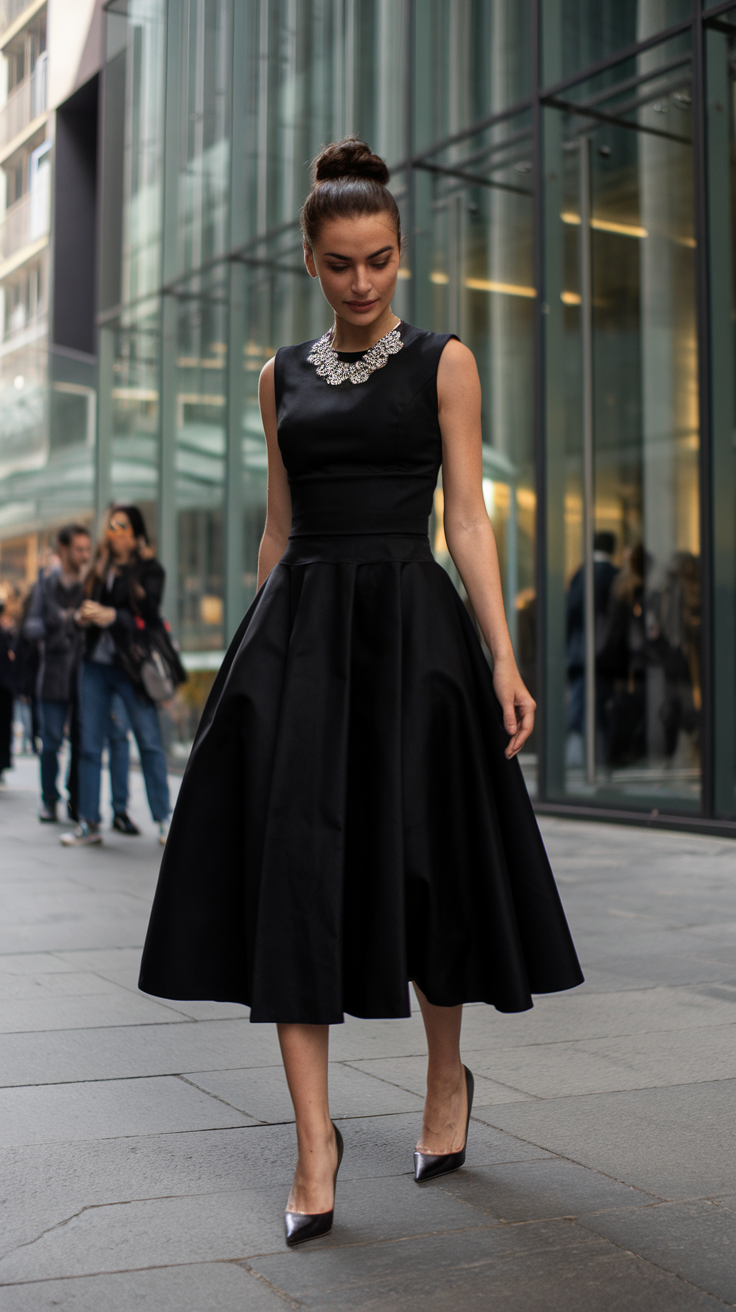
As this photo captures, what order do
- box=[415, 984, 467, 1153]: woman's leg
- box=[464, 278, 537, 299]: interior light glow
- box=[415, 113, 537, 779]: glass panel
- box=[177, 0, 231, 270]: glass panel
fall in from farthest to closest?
box=[177, 0, 231, 270]: glass panel → box=[464, 278, 537, 299]: interior light glow → box=[415, 113, 537, 779]: glass panel → box=[415, 984, 467, 1153]: woman's leg

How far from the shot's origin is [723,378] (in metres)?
7.98

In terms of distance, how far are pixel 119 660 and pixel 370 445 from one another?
17.8 ft

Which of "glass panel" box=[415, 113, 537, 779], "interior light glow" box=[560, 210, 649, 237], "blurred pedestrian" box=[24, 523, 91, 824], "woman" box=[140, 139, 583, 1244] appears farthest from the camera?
"glass panel" box=[415, 113, 537, 779]

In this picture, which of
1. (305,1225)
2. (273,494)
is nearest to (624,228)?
(273,494)

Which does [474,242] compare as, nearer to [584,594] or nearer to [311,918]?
[584,594]

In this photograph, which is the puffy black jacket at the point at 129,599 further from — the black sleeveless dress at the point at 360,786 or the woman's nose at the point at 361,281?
the woman's nose at the point at 361,281

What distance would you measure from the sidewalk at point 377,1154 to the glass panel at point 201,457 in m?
8.74

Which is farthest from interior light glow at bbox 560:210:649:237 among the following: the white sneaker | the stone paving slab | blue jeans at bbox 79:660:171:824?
the stone paving slab

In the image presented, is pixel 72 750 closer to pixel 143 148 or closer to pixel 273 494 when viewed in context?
pixel 273 494

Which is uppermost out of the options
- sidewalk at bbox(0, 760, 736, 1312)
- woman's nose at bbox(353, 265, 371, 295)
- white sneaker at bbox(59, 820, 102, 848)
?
woman's nose at bbox(353, 265, 371, 295)

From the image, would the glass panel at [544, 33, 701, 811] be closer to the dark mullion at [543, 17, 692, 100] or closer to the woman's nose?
the dark mullion at [543, 17, 692, 100]

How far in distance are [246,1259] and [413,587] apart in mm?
1148

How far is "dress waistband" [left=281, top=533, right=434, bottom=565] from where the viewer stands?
2543 millimetres

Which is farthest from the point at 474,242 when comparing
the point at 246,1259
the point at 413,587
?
the point at 246,1259
